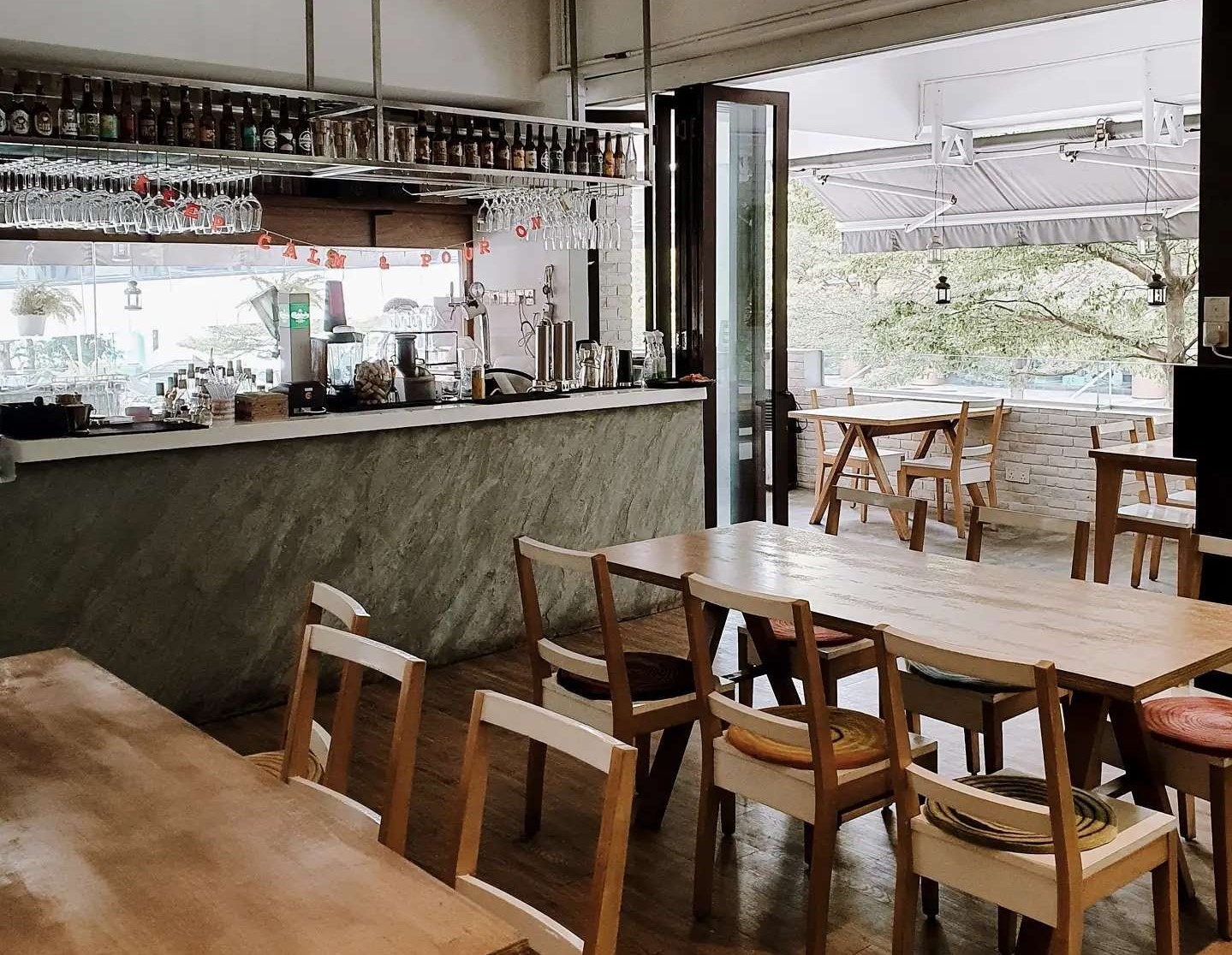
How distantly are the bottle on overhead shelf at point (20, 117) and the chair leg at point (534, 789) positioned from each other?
2.91 metres

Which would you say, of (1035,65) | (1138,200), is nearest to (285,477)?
(1035,65)

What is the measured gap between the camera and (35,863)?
1.72 m

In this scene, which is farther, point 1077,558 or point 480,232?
point 480,232

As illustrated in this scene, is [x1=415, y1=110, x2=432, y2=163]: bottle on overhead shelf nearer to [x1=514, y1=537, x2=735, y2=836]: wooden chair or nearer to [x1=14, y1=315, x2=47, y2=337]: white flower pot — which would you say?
[x1=514, y1=537, x2=735, y2=836]: wooden chair

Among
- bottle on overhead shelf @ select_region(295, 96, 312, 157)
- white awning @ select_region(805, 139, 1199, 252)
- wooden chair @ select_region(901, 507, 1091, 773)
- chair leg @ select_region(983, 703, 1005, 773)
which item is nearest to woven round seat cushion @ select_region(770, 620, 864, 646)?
wooden chair @ select_region(901, 507, 1091, 773)

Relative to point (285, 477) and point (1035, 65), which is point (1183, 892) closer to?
point (285, 477)

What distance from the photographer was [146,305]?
24.7 ft

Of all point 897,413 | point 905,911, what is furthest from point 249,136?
point 897,413

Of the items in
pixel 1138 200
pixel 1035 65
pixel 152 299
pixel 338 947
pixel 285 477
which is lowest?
pixel 338 947

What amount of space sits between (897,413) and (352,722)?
Result: 6835mm

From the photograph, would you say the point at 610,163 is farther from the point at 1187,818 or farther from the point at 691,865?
the point at 1187,818

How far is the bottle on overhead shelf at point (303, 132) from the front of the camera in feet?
16.7

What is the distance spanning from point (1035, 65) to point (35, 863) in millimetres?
8078

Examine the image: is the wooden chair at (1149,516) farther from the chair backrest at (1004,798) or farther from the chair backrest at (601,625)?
the chair backrest at (1004,798)
